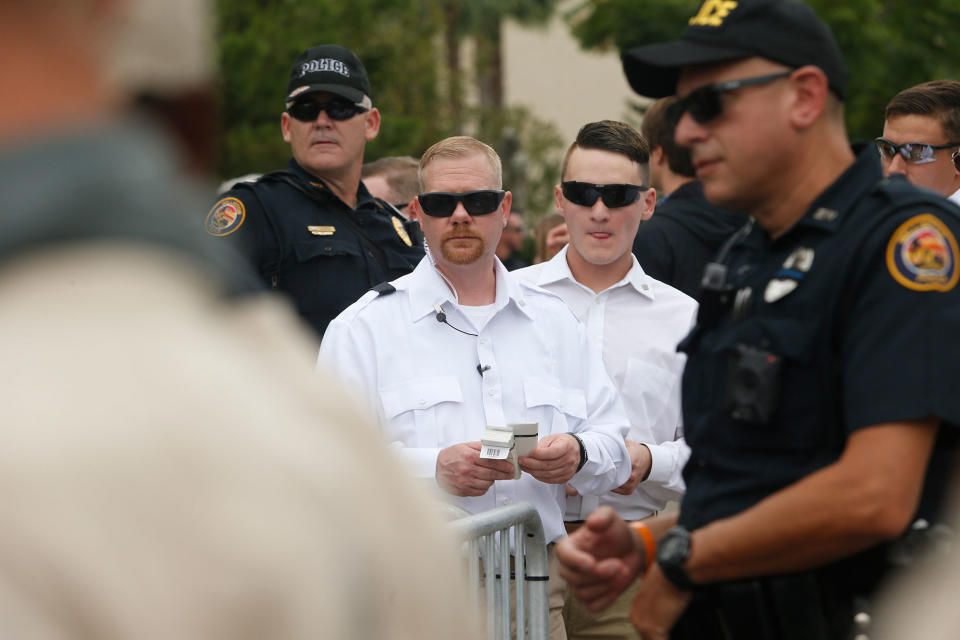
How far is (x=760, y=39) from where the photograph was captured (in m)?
2.76

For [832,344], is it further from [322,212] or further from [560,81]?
[560,81]

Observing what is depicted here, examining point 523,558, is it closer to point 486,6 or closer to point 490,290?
Result: point 490,290

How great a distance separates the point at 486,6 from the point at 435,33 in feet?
14.7

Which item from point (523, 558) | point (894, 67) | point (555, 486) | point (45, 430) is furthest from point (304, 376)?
point (894, 67)

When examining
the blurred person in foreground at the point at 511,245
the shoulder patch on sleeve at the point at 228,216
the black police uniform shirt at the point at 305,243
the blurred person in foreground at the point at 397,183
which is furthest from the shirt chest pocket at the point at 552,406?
the blurred person in foreground at the point at 511,245

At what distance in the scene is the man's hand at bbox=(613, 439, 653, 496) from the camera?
4.64 m

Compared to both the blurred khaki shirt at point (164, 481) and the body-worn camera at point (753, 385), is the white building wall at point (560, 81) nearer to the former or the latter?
the body-worn camera at point (753, 385)

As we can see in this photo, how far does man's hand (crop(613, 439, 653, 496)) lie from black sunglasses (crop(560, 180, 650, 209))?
3.92ft

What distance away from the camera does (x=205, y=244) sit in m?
0.97

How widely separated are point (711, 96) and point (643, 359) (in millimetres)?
2330

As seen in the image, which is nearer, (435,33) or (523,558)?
(523,558)

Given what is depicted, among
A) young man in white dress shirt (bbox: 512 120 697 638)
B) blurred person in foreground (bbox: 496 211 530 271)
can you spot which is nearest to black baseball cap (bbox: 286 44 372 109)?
young man in white dress shirt (bbox: 512 120 697 638)

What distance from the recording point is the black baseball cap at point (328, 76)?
5926mm

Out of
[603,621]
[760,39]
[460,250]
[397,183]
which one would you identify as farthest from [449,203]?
[397,183]
